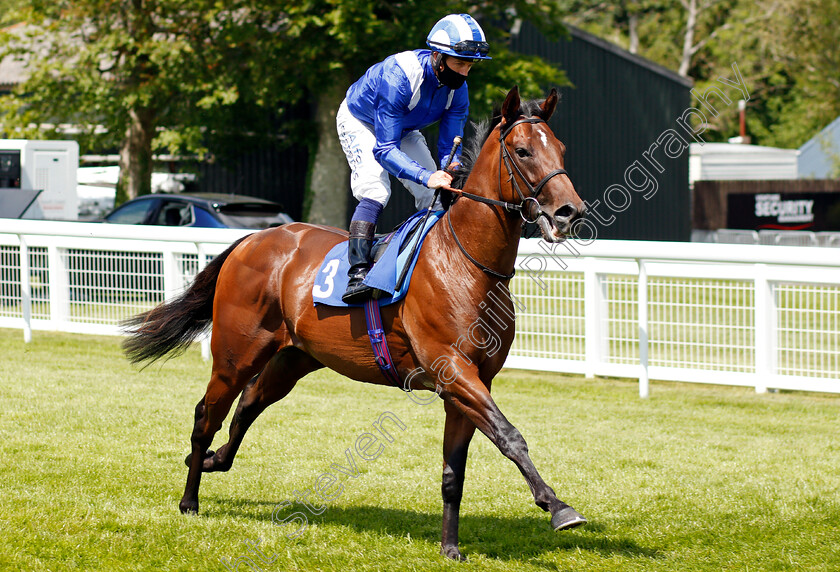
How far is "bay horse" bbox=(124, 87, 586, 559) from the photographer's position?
3.84 meters

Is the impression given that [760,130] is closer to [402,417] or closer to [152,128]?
[152,128]

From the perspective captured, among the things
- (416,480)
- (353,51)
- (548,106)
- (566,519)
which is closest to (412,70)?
(548,106)

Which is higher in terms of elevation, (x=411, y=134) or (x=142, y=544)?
(x=411, y=134)

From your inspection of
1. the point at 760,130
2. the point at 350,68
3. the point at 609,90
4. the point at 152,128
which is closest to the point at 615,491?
the point at 350,68

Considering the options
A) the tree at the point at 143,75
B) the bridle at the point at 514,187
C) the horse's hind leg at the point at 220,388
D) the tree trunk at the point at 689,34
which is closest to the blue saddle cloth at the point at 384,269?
the bridle at the point at 514,187

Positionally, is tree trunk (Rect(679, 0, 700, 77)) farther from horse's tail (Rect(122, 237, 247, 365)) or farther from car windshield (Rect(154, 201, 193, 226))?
horse's tail (Rect(122, 237, 247, 365))

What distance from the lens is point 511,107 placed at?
13.0 feet

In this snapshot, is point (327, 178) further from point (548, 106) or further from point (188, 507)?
point (548, 106)

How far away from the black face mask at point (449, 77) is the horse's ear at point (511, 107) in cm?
41

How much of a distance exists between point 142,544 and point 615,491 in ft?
8.01

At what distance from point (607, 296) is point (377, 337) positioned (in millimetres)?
4116

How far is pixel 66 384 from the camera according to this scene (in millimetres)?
7797

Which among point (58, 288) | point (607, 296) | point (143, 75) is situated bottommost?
point (58, 288)

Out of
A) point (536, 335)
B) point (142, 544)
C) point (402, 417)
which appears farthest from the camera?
point (536, 335)
